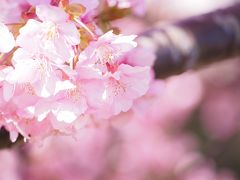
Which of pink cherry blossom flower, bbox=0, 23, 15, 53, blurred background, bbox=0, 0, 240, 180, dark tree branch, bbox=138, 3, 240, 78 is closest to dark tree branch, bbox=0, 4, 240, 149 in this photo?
dark tree branch, bbox=138, 3, 240, 78

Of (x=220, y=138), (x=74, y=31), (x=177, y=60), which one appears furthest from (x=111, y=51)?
(x=220, y=138)

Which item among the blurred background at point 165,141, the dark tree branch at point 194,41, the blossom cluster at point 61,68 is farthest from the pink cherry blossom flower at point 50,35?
the blurred background at point 165,141

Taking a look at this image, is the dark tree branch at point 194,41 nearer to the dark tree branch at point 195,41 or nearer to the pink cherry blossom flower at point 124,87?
the dark tree branch at point 195,41

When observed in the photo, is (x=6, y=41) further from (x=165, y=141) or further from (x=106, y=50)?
(x=165, y=141)

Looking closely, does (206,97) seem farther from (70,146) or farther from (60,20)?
(60,20)

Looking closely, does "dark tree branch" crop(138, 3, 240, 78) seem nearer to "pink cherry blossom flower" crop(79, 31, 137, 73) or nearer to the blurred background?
"pink cherry blossom flower" crop(79, 31, 137, 73)

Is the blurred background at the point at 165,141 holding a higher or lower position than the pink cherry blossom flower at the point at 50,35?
lower
